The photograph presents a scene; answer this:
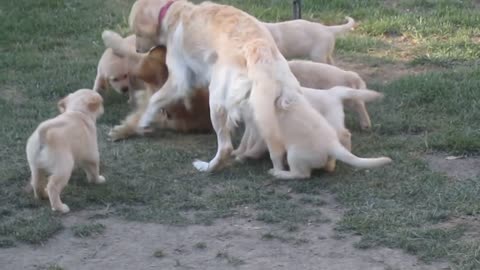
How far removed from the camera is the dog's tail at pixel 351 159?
231 inches

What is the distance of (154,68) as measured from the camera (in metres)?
7.34

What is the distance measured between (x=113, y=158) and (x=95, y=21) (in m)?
4.17

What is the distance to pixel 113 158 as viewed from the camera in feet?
21.7

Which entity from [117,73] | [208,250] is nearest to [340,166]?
[208,250]

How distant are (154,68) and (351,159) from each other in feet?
6.68

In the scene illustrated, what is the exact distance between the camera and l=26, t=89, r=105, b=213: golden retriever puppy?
5.51m

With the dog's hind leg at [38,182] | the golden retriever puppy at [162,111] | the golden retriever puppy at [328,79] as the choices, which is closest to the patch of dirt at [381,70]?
the golden retriever puppy at [328,79]

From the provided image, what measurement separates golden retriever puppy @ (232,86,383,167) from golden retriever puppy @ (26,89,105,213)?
3.29 feet

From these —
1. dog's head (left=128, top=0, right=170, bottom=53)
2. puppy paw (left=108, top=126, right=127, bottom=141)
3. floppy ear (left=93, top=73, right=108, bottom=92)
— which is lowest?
puppy paw (left=108, top=126, right=127, bottom=141)

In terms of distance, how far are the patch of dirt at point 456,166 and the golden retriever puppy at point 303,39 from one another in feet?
5.79

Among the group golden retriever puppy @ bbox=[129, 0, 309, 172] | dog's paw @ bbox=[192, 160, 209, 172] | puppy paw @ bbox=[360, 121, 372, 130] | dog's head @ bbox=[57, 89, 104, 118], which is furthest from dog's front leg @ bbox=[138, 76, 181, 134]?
puppy paw @ bbox=[360, 121, 372, 130]

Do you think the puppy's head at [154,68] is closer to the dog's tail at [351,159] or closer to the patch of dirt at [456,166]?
the dog's tail at [351,159]

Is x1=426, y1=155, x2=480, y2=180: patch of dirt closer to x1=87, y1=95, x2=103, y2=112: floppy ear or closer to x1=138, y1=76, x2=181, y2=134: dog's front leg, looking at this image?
x1=138, y1=76, x2=181, y2=134: dog's front leg

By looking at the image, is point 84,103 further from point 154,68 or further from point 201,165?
point 154,68
